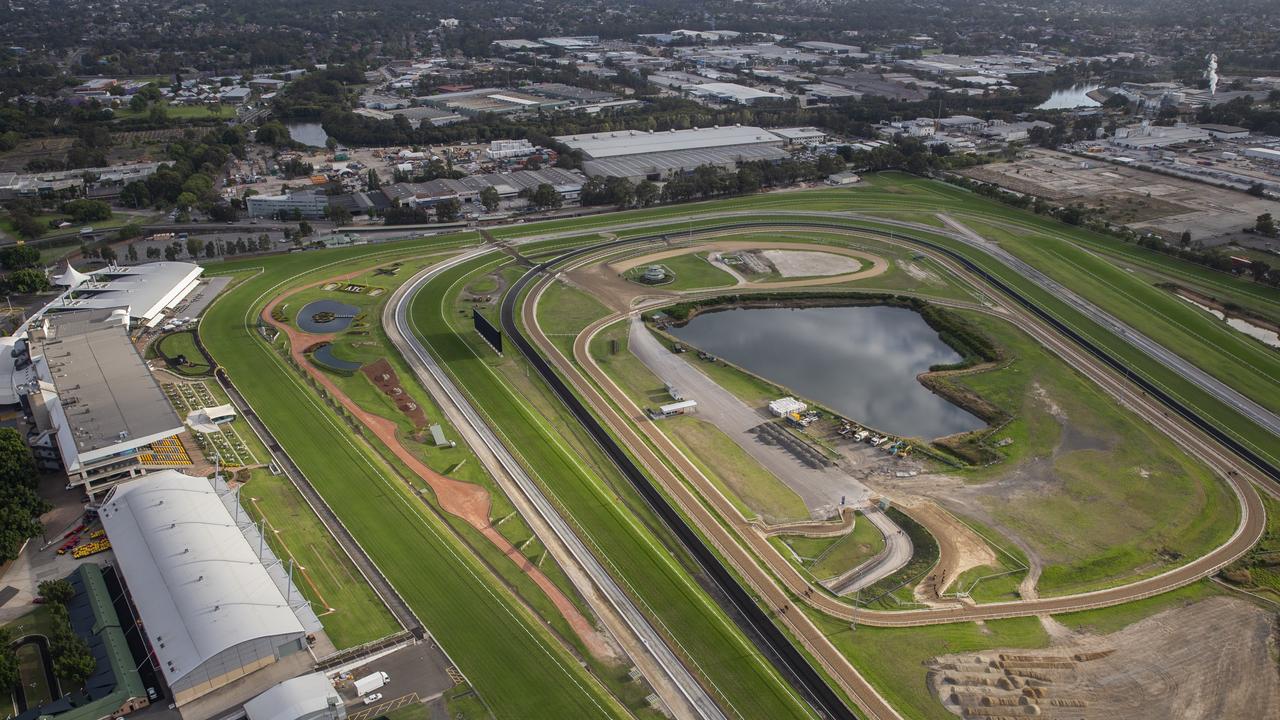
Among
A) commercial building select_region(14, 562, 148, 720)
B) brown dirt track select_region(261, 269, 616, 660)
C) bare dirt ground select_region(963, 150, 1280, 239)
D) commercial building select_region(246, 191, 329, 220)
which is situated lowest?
brown dirt track select_region(261, 269, 616, 660)

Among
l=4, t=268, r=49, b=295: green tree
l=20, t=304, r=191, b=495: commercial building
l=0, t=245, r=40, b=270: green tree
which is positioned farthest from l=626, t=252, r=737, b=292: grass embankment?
l=0, t=245, r=40, b=270: green tree

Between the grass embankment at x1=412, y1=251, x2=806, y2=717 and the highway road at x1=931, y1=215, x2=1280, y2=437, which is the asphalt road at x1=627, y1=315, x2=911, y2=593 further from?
the highway road at x1=931, y1=215, x2=1280, y2=437

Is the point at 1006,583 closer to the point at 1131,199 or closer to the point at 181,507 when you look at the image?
the point at 181,507

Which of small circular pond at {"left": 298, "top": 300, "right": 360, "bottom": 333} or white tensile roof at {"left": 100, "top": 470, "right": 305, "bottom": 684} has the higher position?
white tensile roof at {"left": 100, "top": 470, "right": 305, "bottom": 684}

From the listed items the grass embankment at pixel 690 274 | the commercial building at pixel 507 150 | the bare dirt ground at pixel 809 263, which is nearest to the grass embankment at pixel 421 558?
the grass embankment at pixel 690 274

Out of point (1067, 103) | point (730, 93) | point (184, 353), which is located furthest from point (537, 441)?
point (1067, 103)

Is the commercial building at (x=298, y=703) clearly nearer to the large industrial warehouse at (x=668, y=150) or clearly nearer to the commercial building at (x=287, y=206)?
the commercial building at (x=287, y=206)
